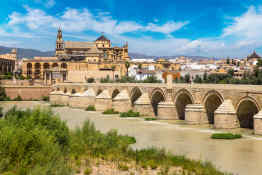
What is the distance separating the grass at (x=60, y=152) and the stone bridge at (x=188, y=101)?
8662 mm

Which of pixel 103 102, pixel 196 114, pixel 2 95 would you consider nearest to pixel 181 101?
pixel 196 114

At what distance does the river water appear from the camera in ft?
47.4

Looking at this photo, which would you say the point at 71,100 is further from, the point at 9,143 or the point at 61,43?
the point at 61,43

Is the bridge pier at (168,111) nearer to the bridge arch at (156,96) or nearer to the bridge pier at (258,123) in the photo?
the bridge arch at (156,96)

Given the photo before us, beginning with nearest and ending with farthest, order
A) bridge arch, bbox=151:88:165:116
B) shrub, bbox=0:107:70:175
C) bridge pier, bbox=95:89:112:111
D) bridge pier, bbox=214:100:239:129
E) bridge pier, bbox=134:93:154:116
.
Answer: shrub, bbox=0:107:70:175, bridge pier, bbox=214:100:239:129, bridge arch, bbox=151:88:165:116, bridge pier, bbox=134:93:154:116, bridge pier, bbox=95:89:112:111

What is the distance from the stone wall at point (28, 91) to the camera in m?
53.7

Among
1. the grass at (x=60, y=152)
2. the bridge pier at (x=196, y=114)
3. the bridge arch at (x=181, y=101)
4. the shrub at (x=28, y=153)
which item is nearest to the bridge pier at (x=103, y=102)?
the bridge arch at (x=181, y=101)

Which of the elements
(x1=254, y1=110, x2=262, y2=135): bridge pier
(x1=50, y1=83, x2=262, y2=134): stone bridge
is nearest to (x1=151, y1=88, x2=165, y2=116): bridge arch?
(x1=50, y1=83, x2=262, y2=134): stone bridge

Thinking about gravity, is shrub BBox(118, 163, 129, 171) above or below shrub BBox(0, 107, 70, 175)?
→ below

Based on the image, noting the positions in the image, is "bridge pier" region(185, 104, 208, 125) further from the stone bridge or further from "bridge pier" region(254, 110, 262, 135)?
"bridge pier" region(254, 110, 262, 135)

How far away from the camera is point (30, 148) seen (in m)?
10.7

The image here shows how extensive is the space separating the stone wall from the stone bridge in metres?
10.8

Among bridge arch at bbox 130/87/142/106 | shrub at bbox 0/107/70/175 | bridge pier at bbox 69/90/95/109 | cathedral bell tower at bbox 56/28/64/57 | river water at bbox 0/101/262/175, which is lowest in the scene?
river water at bbox 0/101/262/175

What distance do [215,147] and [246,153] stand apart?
182cm
